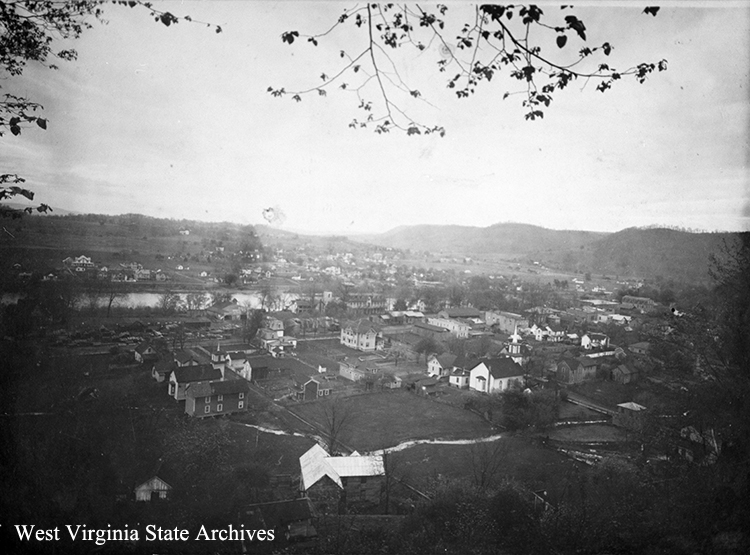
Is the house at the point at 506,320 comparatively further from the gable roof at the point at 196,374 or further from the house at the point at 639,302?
the gable roof at the point at 196,374

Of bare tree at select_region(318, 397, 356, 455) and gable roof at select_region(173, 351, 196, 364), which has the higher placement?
gable roof at select_region(173, 351, 196, 364)

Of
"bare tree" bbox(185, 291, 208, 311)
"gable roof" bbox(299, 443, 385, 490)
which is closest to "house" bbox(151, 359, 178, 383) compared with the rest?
"bare tree" bbox(185, 291, 208, 311)

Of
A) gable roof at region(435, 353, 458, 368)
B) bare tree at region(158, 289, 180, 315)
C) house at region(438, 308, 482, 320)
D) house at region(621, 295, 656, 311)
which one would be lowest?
gable roof at region(435, 353, 458, 368)

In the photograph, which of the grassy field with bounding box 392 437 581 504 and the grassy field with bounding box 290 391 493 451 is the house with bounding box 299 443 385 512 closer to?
the grassy field with bounding box 392 437 581 504

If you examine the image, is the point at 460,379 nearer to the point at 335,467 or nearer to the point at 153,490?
the point at 335,467

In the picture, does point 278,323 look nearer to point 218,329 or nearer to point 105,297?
point 218,329

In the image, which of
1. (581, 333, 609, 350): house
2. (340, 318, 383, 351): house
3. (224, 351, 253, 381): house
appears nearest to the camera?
(224, 351, 253, 381): house

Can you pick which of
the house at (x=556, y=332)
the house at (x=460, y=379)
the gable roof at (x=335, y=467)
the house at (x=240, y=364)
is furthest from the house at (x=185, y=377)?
the house at (x=556, y=332)
